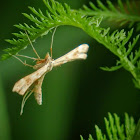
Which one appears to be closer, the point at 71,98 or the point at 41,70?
the point at 41,70

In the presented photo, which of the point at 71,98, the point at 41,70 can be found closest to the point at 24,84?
the point at 41,70

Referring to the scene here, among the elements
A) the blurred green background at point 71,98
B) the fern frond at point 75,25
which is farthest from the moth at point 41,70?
the blurred green background at point 71,98

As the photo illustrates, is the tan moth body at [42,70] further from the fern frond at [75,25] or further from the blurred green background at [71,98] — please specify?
the blurred green background at [71,98]

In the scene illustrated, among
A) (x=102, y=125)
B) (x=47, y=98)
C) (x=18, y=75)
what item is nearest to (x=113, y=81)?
(x=102, y=125)

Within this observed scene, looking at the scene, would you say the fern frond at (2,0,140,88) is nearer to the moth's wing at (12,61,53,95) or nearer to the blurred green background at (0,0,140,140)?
the moth's wing at (12,61,53,95)

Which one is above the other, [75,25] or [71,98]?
[75,25]

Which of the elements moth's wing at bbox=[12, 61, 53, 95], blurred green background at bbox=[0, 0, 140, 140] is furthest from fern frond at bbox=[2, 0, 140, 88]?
blurred green background at bbox=[0, 0, 140, 140]

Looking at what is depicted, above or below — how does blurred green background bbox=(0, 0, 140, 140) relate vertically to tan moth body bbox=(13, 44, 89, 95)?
below

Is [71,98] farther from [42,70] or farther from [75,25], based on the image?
[75,25]

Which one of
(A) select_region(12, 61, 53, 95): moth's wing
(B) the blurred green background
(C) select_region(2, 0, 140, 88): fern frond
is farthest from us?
(B) the blurred green background
